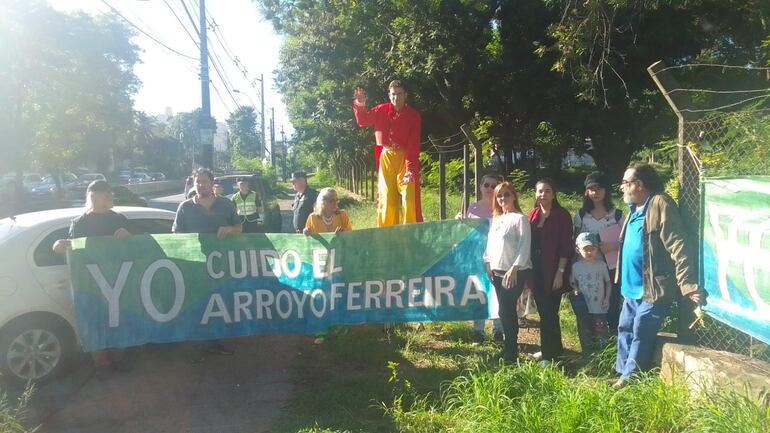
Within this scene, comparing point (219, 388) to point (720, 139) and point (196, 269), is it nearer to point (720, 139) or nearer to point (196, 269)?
point (196, 269)

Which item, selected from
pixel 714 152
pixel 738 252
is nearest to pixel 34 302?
pixel 738 252

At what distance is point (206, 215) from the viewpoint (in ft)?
18.0

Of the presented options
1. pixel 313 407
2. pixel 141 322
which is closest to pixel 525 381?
pixel 313 407

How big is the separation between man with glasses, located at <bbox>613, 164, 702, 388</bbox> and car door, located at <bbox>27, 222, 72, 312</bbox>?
4.35 meters

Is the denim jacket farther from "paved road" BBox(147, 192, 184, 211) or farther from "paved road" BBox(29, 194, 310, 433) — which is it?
"paved road" BBox(147, 192, 184, 211)

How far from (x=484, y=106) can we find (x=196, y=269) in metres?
14.6

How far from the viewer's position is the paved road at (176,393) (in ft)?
13.7

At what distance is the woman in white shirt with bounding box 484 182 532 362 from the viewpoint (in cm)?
462

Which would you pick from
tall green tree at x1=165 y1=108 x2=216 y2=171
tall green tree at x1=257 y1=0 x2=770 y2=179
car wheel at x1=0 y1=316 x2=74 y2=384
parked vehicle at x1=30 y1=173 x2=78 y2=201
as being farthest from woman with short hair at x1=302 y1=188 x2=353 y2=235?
tall green tree at x1=165 y1=108 x2=216 y2=171

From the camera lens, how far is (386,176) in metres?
6.16

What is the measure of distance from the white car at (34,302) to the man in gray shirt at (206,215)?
0.96 meters

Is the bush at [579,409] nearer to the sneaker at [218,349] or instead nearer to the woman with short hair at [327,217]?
the woman with short hair at [327,217]

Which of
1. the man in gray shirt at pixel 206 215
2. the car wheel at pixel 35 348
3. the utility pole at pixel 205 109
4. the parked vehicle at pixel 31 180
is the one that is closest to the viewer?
the car wheel at pixel 35 348

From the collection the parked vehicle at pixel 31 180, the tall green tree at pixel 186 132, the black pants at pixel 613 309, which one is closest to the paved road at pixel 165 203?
the parked vehicle at pixel 31 180
